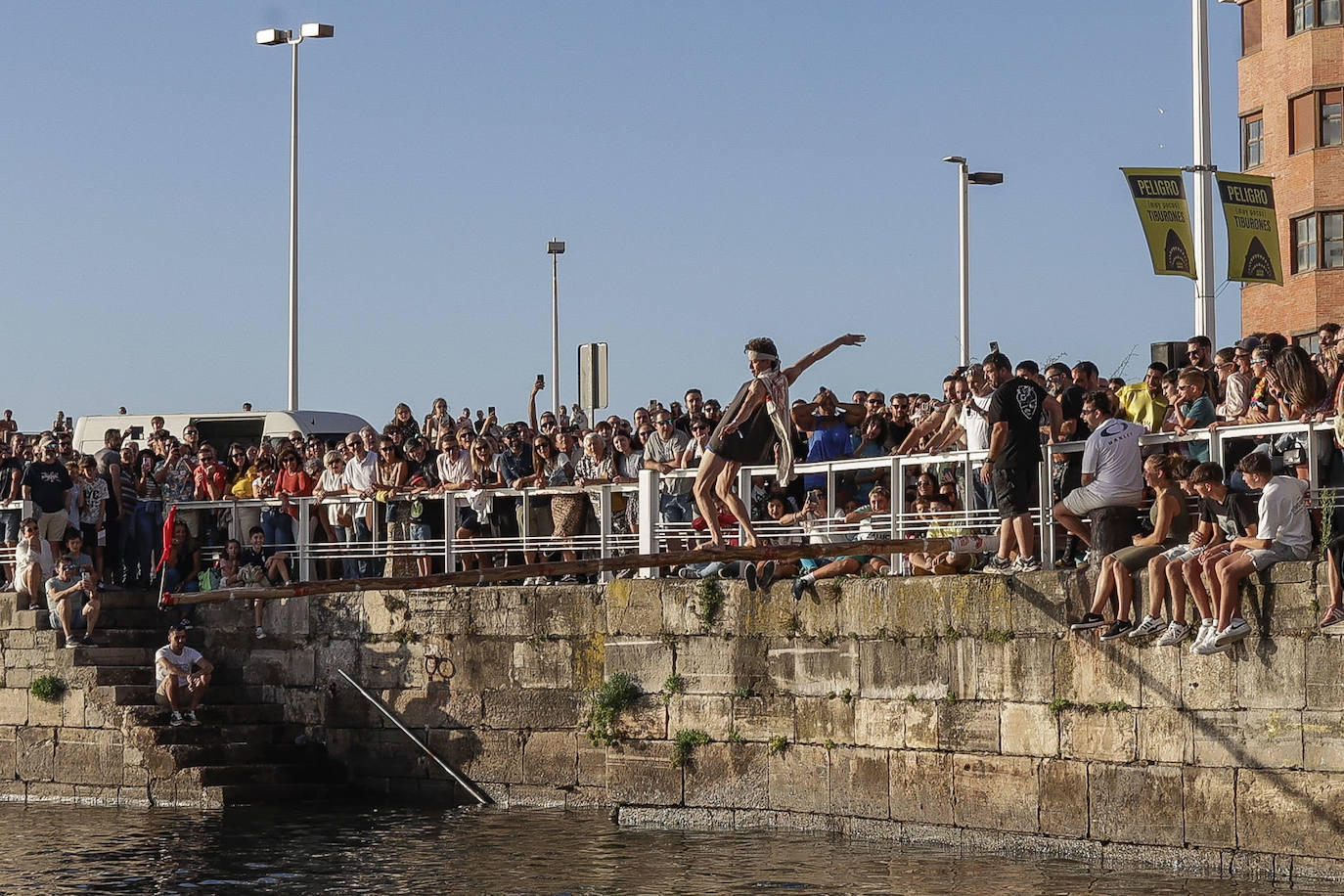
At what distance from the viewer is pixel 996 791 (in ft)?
46.4

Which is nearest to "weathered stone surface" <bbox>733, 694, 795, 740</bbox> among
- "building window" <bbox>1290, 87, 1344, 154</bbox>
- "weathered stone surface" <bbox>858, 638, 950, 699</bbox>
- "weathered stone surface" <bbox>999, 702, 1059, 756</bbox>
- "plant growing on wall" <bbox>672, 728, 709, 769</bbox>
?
"plant growing on wall" <bbox>672, 728, 709, 769</bbox>

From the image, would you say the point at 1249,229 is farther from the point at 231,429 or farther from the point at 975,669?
the point at 231,429

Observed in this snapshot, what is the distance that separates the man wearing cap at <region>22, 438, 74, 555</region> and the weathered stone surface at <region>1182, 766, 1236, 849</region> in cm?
1246

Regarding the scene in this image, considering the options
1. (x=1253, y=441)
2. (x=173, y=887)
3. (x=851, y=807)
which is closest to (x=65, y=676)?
(x=173, y=887)

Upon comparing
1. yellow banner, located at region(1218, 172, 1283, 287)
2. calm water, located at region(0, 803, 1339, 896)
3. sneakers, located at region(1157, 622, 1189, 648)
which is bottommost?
calm water, located at region(0, 803, 1339, 896)

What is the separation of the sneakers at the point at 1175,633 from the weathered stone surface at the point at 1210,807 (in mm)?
821

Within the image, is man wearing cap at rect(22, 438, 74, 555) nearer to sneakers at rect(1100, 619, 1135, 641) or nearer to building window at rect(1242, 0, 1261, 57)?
sneakers at rect(1100, 619, 1135, 641)

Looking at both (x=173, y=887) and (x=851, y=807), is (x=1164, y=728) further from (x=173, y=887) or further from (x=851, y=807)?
(x=173, y=887)

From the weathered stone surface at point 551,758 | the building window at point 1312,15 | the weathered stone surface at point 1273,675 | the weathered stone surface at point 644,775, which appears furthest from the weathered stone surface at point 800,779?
the building window at point 1312,15

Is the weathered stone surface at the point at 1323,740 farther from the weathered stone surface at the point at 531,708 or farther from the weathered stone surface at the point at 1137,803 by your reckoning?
the weathered stone surface at the point at 531,708

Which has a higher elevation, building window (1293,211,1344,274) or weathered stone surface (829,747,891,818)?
building window (1293,211,1344,274)

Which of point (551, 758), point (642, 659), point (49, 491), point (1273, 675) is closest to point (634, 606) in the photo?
point (642, 659)

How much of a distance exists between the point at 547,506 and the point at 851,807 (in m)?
4.42

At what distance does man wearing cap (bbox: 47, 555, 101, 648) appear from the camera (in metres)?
20.2
